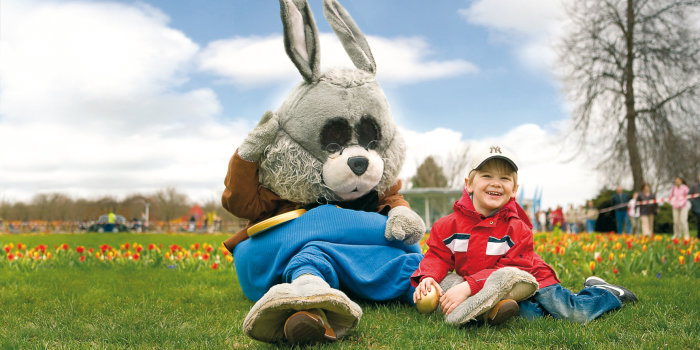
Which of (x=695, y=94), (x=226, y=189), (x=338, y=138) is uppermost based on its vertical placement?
(x=695, y=94)

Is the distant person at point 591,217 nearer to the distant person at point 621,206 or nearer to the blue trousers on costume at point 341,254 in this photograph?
the distant person at point 621,206

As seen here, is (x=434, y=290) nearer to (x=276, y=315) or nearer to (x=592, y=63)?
(x=276, y=315)

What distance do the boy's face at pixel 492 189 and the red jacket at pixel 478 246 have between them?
0.16 feet

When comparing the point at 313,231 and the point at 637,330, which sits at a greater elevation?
the point at 313,231

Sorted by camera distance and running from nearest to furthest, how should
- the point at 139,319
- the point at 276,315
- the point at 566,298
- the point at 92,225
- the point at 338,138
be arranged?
1. the point at 276,315
2. the point at 566,298
3. the point at 139,319
4. the point at 338,138
5. the point at 92,225

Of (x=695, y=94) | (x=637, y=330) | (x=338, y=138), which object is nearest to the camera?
(x=637, y=330)

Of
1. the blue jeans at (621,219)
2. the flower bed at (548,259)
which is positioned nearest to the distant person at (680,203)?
the blue jeans at (621,219)

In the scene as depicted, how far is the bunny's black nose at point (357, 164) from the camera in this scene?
12.1ft

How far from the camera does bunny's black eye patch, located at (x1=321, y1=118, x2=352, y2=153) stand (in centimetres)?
379

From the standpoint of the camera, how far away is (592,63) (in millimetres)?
19688

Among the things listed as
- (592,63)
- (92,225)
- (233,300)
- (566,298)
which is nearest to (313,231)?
(233,300)

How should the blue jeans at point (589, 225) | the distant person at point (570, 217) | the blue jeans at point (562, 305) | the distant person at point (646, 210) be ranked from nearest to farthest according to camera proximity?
1. the blue jeans at point (562, 305)
2. the distant person at point (646, 210)
3. the blue jeans at point (589, 225)
4. the distant person at point (570, 217)

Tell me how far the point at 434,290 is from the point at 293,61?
74.7 inches

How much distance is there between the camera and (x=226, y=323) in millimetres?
3133
